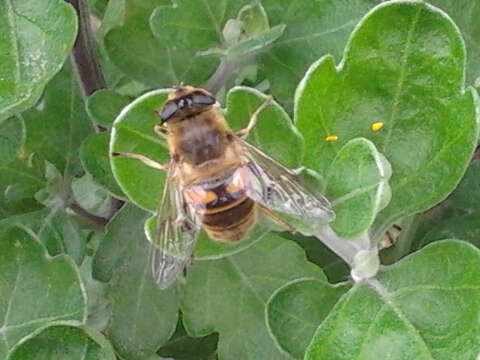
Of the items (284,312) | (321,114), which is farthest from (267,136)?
(284,312)

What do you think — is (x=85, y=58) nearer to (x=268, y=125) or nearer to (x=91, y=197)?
(x=91, y=197)

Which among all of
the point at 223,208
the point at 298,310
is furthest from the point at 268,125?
the point at 298,310

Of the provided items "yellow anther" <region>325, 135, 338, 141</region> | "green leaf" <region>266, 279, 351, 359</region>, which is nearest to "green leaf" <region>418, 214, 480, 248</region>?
"green leaf" <region>266, 279, 351, 359</region>

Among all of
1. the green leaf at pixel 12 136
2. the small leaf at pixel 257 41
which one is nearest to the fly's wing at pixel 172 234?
the small leaf at pixel 257 41

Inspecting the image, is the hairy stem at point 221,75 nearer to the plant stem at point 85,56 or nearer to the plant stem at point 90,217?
the plant stem at point 85,56

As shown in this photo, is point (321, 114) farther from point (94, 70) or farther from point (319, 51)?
point (94, 70)

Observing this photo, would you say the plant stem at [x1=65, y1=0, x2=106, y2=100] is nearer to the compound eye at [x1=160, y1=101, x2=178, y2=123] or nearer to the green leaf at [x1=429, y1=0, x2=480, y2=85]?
the compound eye at [x1=160, y1=101, x2=178, y2=123]
